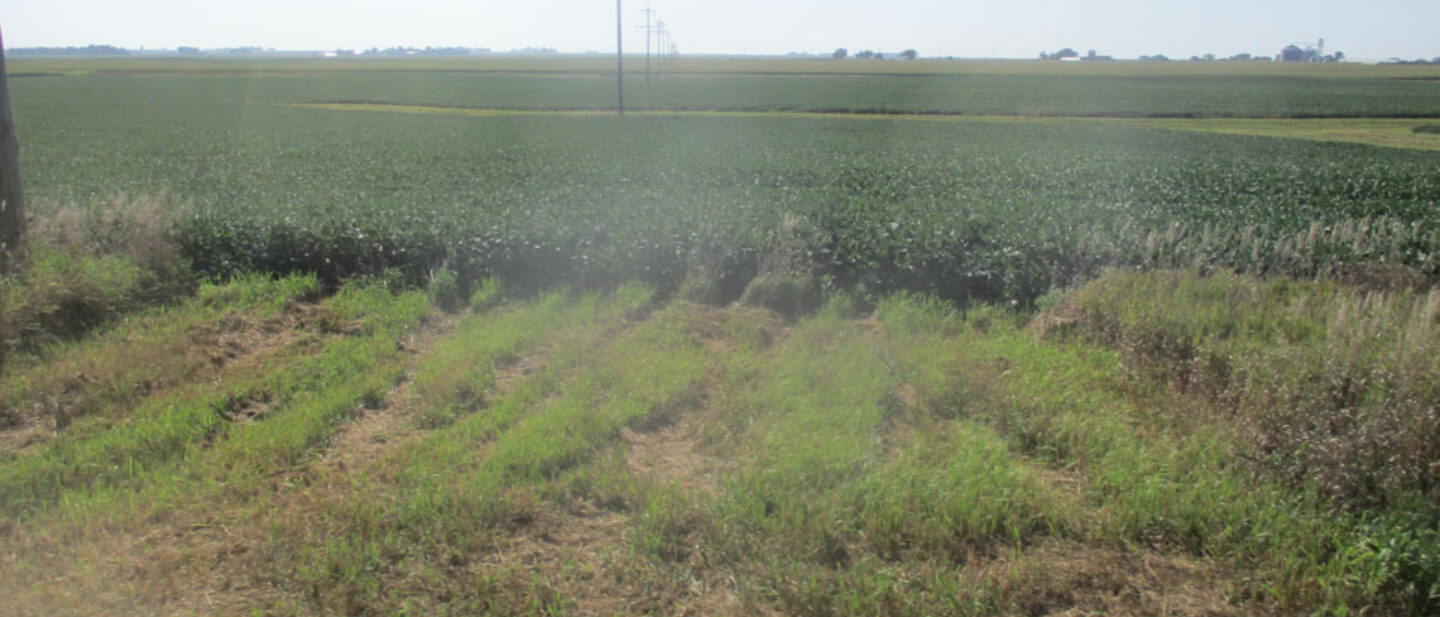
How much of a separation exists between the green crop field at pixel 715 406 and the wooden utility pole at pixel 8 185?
29 cm

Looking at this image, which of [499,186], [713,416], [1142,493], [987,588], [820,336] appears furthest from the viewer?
[499,186]

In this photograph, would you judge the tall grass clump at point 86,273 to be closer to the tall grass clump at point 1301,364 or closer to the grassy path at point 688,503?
the grassy path at point 688,503

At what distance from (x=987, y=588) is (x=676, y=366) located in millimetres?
3128

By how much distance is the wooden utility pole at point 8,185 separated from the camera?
25.8 feet

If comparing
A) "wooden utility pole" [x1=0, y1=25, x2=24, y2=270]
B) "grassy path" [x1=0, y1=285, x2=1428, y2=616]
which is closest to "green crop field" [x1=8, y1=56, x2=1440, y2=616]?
"grassy path" [x1=0, y1=285, x2=1428, y2=616]

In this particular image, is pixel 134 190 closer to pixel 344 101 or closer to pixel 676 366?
pixel 676 366

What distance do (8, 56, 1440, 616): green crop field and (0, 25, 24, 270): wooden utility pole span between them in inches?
11.3

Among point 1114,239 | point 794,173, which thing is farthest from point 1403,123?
point 1114,239

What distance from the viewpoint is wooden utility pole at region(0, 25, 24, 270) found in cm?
787

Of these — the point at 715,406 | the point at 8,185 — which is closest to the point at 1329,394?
the point at 715,406

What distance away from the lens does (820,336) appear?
6906 millimetres

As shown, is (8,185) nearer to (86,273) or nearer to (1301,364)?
(86,273)

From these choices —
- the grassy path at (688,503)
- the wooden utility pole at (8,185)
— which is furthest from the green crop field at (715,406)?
the wooden utility pole at (8,185)

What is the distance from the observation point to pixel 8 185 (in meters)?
8.00
